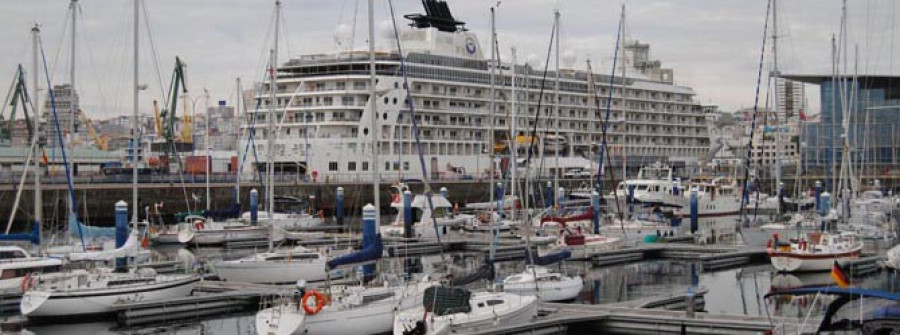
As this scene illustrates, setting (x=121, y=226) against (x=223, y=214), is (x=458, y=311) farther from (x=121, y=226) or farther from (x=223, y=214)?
(x=223, y=214)

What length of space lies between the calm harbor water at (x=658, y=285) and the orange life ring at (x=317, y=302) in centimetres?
→ 347

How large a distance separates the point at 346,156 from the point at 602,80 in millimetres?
33178

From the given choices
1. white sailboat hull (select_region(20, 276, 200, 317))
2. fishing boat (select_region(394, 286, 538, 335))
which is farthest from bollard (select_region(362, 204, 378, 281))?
fishing boat (select_region(394, 286, 538, 335))

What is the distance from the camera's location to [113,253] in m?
38.3

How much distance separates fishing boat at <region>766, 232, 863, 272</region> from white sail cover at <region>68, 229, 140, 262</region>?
2049 cm

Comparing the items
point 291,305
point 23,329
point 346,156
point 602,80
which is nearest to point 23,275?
point 23,329

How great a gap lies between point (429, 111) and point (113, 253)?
50439 millimetres

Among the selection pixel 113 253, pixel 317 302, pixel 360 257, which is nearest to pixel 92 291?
pixel 360 257

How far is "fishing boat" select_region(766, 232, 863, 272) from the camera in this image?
36844 millimetres

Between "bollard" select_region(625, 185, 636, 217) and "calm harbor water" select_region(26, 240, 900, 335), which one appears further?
"bollard" select_region(625, 185, 636, 217)

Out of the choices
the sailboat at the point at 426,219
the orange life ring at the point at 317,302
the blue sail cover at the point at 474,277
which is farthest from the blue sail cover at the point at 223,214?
the orange life ring at the point at 317,302

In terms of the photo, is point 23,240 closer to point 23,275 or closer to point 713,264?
point 23,275

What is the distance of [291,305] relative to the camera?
24188mm

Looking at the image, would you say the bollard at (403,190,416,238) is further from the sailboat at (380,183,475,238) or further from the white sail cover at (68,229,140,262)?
the white sail cover at (68,229,140,262)
